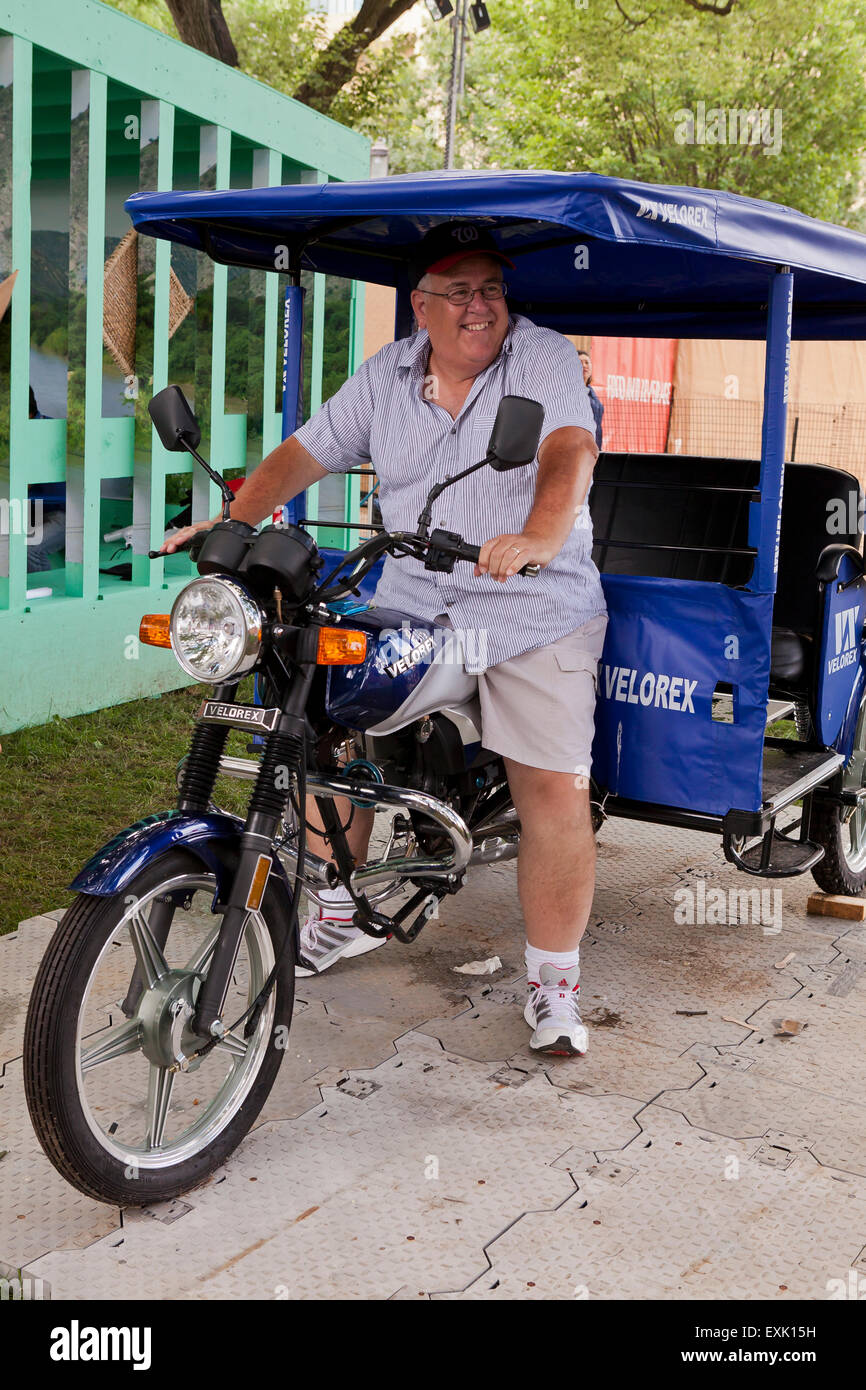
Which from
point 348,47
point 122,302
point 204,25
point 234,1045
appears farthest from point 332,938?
point 348,47

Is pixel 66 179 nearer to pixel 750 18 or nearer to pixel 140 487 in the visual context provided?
pixel 140 487

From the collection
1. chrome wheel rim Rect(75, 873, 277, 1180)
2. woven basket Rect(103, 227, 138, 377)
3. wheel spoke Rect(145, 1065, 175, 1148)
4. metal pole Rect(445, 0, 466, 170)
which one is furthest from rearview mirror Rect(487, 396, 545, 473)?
metal pole Rect(445, 0, 466, 170)

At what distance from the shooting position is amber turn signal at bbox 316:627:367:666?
2.57m

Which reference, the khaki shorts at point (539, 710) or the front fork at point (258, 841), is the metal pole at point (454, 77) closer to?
the khaki shorts at point (539, 710)

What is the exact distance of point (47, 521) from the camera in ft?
22.7

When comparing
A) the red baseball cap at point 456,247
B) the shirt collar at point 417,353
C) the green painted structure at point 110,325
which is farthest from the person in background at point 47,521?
the red baseball cap at point 456,247

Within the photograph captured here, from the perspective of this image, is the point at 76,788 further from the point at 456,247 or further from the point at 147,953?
the point at 456,247

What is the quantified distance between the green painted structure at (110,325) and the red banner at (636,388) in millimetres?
5809

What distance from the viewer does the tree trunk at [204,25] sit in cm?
1303

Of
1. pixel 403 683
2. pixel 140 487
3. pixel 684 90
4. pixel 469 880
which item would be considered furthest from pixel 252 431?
pixel 684 90

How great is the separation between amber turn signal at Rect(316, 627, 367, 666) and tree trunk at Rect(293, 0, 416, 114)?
14111 mm

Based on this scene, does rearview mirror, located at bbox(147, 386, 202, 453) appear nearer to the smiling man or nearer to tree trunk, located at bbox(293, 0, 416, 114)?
the smiling man

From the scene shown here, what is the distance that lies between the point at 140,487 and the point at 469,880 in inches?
130

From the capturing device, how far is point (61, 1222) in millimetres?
2518
